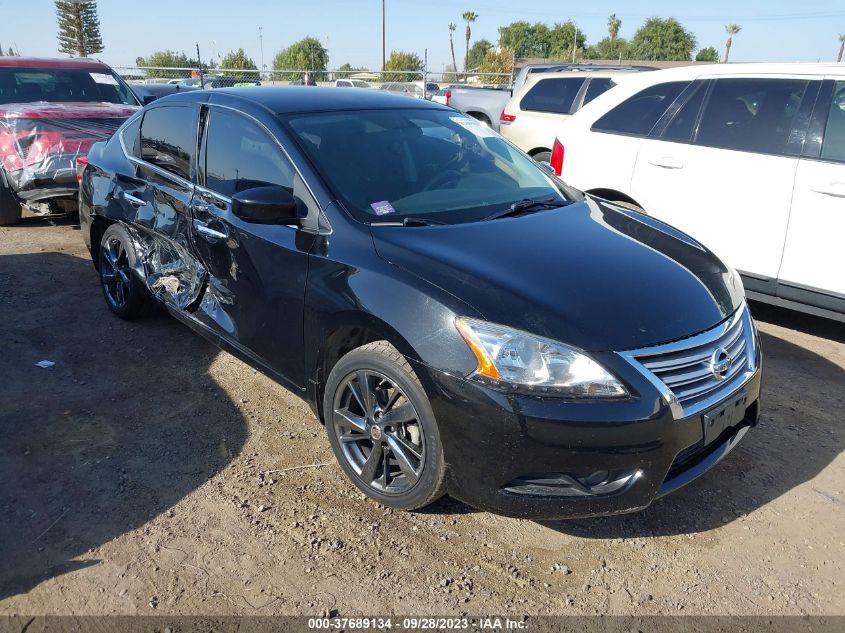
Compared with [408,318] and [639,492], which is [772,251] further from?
[408,318]

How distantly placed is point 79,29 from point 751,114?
7367cm

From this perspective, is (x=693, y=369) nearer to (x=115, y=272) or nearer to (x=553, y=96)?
(x=115, y=272)

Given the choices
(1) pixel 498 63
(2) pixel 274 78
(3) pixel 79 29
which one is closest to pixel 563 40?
(1) pixel 498 63

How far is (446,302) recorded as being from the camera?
250cm

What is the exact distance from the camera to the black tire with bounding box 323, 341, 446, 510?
2.58m

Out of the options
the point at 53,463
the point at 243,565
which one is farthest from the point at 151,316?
the point at 243,565

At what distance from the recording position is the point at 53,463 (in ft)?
10.6

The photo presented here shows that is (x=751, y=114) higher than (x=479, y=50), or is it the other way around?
(x=479, y=50)

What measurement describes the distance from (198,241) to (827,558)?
3.32 m

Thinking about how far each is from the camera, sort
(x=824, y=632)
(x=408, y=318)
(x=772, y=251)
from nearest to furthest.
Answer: (x=824, y=632) → (x=408, y=318) → (x=772, y=251)

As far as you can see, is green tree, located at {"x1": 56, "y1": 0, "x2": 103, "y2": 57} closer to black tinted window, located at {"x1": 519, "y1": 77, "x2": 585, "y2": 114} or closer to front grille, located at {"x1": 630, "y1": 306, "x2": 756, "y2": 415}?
black tinted window, located at {"x1": 519, "y1": 77, "x2": 585, "y2": 114}

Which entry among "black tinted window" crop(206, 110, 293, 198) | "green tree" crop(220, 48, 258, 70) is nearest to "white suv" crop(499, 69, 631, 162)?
"black tinted window" crop(206, 110, 293, 198)

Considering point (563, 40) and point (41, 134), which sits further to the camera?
point (563, 40)

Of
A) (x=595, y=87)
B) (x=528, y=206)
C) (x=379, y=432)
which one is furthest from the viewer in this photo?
(x=595, y=87)
